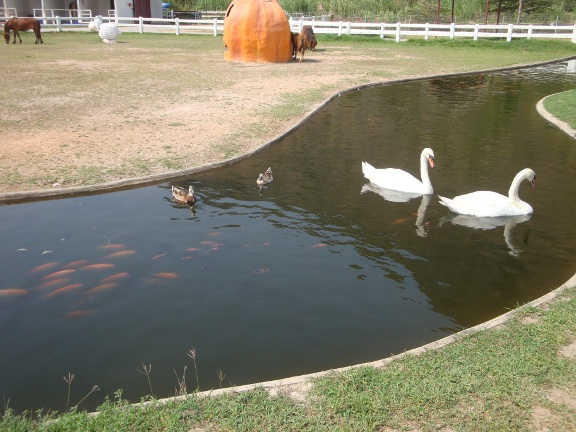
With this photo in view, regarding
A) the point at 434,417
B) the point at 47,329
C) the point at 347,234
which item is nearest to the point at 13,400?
the point at 47,329

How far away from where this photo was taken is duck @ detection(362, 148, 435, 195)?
9602 millimetres

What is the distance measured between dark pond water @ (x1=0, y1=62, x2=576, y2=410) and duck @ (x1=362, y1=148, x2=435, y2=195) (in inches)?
8.4

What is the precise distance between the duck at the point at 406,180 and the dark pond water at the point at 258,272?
213 mm

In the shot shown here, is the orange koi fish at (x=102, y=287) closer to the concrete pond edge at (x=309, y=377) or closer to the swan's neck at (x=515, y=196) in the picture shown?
the concrete pond edge at (x=309, y=377)

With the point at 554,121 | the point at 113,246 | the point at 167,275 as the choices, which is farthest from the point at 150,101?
the point at 554,121

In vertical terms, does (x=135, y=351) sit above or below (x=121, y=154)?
below

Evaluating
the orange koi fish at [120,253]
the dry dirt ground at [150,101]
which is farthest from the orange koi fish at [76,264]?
the dry dirt ground at [150,101]

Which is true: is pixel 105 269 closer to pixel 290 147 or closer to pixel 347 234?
pixel 347 234

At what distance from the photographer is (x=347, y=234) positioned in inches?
320

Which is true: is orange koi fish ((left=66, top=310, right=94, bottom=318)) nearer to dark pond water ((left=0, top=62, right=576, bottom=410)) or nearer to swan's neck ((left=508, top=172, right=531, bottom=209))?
dark pond water ((left=0, top=62, right=576, bottom=410))

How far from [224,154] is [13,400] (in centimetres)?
747

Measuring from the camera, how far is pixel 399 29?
121 ft

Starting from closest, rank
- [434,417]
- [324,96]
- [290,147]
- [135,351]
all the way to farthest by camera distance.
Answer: [434,417] < [135,351] < [290,147] < [324,96]

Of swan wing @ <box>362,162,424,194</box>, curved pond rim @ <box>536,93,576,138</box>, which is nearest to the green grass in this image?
curved pond rim @ <box>536,93,576,138</box>
